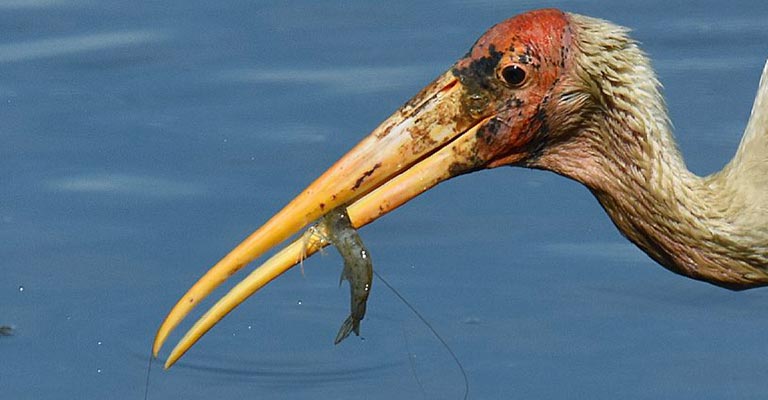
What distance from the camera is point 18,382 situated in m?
10.3

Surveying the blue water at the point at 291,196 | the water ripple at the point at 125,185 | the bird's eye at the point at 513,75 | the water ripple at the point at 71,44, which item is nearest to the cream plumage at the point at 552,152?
the bird's eye at the point at 513,75

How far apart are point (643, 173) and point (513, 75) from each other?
1.95 ft

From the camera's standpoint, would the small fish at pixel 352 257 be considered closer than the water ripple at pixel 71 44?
Yes

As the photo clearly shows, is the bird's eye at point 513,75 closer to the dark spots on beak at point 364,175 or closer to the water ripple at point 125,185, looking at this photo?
the dark spots on beak at point 364,175

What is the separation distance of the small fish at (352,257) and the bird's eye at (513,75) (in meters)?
0.78

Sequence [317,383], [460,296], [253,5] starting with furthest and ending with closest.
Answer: [253,5] < [460,296] < [317,383]

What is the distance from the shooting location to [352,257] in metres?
8.62

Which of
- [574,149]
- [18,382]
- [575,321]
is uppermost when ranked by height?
[574,149]

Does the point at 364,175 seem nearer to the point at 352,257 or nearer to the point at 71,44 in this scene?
the point at 352,257

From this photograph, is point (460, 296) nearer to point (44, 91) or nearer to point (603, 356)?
point (603, 356)

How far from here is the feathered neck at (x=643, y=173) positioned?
8.27 metres

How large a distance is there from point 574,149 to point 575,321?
7.62ft

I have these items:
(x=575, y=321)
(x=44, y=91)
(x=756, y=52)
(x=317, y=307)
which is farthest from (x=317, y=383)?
(x=756, y=52)

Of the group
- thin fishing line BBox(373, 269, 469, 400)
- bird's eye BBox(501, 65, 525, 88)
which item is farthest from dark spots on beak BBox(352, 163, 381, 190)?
thin fishing line BBox(373, 269, 469, 400)
